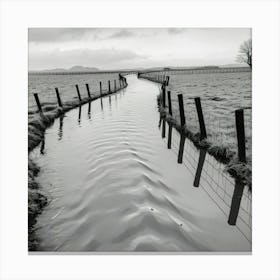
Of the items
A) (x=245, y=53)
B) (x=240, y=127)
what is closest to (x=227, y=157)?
(x=240, y=127)

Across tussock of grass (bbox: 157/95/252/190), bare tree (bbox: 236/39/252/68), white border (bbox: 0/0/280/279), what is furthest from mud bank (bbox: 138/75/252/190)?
bare tree (bbox: 236/39/252/68)

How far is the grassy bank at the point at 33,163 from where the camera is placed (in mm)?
4008

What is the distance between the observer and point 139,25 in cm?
466

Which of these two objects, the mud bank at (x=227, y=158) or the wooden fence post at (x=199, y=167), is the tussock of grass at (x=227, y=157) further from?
the wooden fence post at (x=199, y=167)

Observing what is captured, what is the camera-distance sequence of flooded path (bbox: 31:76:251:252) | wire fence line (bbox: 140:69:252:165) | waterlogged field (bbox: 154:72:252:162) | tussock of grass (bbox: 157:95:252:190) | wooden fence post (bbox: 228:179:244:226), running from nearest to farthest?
flooded path (bbox: 31:76:251:252)
wooden fence post (bbox: 228:179:244:226)
tussock of grass (bbox: 157:95:252:190)
waterlogged field (bbox: 154:72:252:162)
wire fence line (bbox: 140:69:252:165)

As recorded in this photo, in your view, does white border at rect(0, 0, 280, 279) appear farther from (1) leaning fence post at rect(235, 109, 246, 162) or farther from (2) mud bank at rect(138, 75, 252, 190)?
(2) mud bank at rect(138, 75, 252, 190)

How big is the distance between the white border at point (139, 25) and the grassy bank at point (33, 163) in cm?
13

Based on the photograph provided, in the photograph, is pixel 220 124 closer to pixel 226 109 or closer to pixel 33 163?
pixel 226 109

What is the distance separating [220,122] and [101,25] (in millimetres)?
4267

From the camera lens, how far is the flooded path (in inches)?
144

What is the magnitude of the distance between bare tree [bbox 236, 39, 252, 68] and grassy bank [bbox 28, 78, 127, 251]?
3608mm
